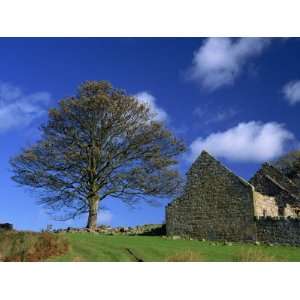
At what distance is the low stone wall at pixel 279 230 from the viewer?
26203 millimetres

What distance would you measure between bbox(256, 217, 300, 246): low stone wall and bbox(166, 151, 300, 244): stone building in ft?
0.18

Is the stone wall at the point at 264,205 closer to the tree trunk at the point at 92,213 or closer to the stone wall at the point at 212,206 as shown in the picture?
the stone wall at the point at 212,206

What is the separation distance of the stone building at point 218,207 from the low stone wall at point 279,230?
0.18 ft

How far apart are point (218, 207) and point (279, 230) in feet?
12.3

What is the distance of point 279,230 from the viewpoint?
2672cm

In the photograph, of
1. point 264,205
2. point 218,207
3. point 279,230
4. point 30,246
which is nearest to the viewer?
point 30,246

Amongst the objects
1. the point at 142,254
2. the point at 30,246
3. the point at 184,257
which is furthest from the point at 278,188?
the point at 30,246

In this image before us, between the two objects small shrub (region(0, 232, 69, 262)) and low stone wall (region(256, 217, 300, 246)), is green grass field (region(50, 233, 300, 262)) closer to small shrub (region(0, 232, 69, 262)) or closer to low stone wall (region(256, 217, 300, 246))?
small shrub (region(0, 232, 69, 262))

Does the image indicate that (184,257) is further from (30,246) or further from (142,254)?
(30,246)
